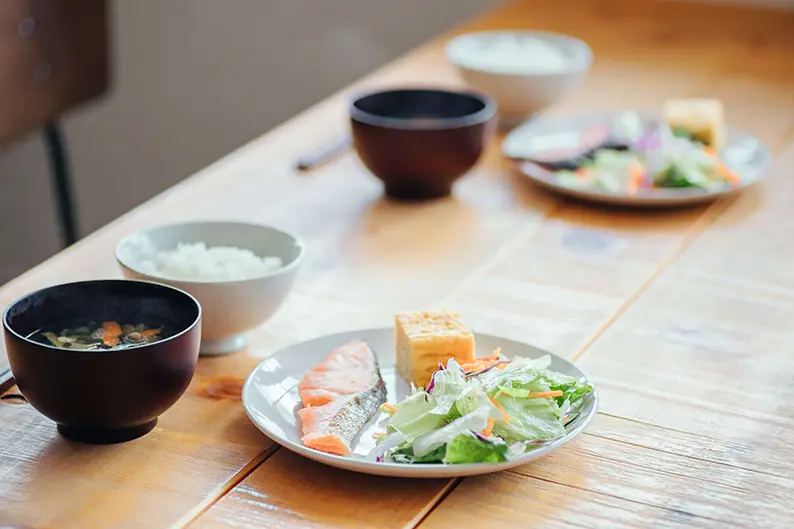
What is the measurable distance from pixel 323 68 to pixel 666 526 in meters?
2.63

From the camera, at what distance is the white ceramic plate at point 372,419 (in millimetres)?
948

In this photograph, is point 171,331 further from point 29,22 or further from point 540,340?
point 29,22

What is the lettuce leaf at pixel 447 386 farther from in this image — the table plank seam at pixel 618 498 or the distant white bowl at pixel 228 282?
the distant white bowl at pixel 228 282

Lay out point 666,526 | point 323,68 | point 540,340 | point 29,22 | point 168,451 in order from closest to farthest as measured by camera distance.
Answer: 1. point 666,526
2. point 168,451
3. point 540,340
4. point 29,22
5. point 323,68

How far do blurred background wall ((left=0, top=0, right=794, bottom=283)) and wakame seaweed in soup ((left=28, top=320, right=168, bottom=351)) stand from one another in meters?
2.39

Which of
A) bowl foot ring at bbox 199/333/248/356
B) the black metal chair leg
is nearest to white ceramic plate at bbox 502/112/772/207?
bowl foot ring at bbox 199/333/248/356

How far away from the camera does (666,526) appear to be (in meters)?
0.93

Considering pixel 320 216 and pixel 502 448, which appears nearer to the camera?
pixel 502 448

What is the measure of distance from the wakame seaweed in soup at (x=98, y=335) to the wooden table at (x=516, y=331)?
0.09 metres

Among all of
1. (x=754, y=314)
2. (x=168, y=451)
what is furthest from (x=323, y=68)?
(x=168, y=451)

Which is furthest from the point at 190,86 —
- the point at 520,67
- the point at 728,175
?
the point at 728,175

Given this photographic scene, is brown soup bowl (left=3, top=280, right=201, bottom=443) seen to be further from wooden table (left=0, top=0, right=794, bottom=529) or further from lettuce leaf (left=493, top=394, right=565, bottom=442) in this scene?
lettuce leaf (left=493, top=394, right=565, bottom=442)

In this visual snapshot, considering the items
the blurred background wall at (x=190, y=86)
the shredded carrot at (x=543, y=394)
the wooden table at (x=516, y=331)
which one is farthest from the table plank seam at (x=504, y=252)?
the blurred background wall at (x=190, y=86)

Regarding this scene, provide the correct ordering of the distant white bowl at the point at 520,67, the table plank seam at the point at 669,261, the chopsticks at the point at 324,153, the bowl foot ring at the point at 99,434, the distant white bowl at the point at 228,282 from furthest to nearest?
the distant white bowl at the point at 520,67, the chopsticks at the point at 324,153, the table plank seam at the point at 669,261, the distant white bowl at the point at 228,282, the bowl foot ring at the point at 99,434
